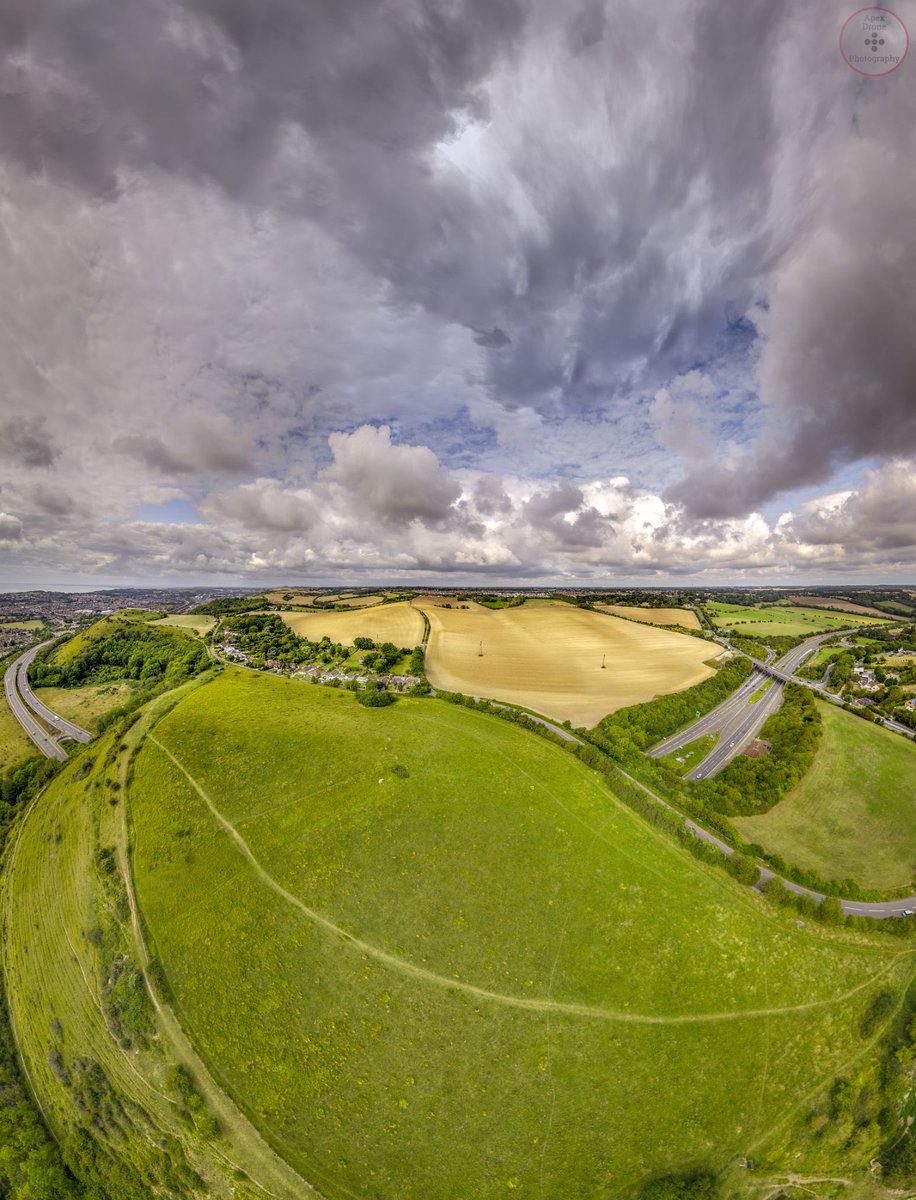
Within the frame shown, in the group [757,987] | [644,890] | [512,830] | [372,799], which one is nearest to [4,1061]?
[372,799]

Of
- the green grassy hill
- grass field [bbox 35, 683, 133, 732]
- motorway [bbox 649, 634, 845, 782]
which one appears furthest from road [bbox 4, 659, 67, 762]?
motorway [bbox 649, 634, 845, 782]

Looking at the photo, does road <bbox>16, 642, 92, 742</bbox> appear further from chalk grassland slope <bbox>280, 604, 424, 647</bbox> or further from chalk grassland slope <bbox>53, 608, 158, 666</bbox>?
chalk grassland slope <bbox>280, 604, 424, 647</bbox>

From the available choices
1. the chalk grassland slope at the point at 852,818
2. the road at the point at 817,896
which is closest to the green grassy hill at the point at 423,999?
the road at the point at 817,896

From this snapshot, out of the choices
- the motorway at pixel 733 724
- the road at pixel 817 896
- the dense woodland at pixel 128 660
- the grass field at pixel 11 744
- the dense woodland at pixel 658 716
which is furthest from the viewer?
the dense woodland at pixel 128 660

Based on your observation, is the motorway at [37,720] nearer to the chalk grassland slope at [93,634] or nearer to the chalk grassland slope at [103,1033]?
the chalk grassland slope at [93,634]

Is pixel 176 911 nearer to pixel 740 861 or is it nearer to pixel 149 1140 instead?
pixel 149 1140

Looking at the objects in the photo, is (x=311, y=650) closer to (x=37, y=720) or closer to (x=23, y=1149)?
(x=37, y=720)
